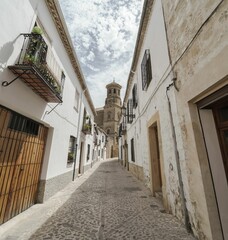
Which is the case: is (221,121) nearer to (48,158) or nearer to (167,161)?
(167,161)

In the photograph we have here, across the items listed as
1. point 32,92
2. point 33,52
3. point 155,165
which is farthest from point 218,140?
point 32,92

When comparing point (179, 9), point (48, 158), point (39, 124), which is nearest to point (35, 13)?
point (39, 124)

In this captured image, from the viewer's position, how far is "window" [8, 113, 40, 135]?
3.39 meters

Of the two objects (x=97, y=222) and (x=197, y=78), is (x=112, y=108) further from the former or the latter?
(x=197, y=78)

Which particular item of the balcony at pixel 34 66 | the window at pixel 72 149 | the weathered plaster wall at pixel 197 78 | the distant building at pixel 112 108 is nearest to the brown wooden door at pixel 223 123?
the weathered plaster wall at pixel 197 78

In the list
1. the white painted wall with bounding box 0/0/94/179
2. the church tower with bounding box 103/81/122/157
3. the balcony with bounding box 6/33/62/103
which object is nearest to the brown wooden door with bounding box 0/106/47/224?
the white painted wall with bounding box 0/0/94/179

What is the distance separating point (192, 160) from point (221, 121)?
2.91 ft

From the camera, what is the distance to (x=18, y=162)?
3588 mm

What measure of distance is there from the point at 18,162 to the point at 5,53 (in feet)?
8.44

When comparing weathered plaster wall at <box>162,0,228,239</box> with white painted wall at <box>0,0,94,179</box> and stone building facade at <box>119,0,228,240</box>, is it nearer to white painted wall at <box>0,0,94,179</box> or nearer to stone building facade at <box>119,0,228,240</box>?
stone building facade at <box>119,0,228,240</box>

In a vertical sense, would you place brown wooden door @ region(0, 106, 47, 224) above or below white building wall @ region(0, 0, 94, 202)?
below

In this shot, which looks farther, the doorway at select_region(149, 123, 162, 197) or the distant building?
the distant building

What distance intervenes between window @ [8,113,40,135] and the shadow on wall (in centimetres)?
120

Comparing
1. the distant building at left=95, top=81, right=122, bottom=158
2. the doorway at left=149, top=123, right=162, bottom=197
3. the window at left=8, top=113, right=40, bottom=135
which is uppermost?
the distant building at left=95, top=81, right=122, bottom=158
